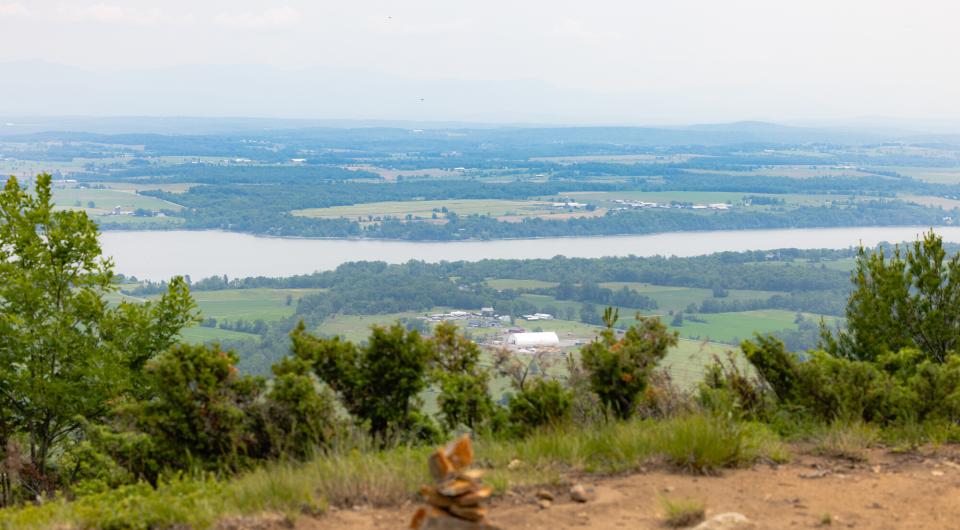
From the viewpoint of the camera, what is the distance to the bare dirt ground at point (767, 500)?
572 centimetres

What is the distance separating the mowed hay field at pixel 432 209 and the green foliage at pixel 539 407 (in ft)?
256

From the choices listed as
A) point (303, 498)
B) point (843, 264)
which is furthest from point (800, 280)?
point (303, 498)

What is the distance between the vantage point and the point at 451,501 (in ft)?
15.3

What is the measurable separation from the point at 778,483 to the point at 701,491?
2.05ft

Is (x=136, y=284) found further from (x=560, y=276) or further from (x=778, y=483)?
(x=778, y=483)

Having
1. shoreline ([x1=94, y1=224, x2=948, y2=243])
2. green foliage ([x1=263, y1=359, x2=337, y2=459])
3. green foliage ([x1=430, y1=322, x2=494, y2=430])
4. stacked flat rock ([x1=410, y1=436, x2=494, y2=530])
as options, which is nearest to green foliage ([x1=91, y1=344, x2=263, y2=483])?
green foliage ([x1=263, y1=359, x2=337, y2=459])

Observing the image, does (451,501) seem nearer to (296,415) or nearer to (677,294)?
(296,415)

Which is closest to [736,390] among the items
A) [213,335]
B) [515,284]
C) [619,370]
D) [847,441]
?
[619,370]

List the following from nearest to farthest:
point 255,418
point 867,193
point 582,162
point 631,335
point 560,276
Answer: point 255,418 → point 631,335 → point 560,276 → point 867,193 → point 582,162

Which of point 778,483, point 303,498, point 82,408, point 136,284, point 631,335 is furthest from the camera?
point 136,284

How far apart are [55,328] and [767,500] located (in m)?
8.86

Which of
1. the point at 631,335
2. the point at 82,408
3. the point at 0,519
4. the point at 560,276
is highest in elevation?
the point at 631,335

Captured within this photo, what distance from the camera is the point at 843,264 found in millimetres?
59406

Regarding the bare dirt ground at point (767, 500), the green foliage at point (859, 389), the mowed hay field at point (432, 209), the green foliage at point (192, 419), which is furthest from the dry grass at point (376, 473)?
the mowed hay field at point (432, 209)
